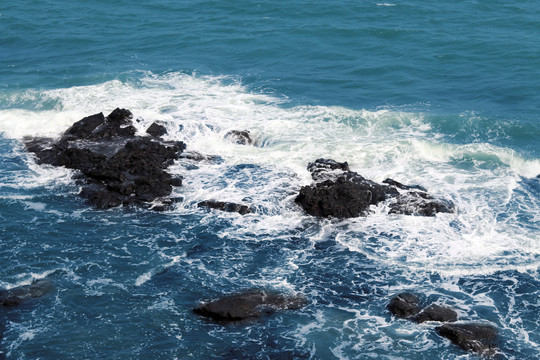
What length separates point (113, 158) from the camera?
32219mm

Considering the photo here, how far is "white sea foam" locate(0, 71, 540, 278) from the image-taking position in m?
27.7

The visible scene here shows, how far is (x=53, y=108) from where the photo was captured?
40781 millimetres

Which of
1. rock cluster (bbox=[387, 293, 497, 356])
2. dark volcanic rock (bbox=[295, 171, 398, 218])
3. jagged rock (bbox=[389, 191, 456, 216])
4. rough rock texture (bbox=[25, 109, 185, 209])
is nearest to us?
rock cluster (bbox=[387, 293, 497, 356])

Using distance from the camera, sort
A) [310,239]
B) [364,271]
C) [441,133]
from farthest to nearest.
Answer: [441,133], [310,239], [364,271]

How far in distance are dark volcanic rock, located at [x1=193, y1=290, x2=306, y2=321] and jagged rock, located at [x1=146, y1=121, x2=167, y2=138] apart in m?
14.0

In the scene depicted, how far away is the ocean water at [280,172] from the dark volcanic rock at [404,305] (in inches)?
18.7

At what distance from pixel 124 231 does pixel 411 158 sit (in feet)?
47.6

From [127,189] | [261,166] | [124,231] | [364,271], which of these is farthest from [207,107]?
[364,271]

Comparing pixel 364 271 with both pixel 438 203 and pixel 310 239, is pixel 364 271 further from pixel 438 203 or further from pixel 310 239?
pixel 438 203

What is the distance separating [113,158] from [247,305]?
11.7m

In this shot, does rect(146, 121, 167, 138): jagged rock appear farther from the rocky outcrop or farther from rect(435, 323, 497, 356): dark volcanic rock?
rect(435, 323, 497, 356): dark volcanic rock

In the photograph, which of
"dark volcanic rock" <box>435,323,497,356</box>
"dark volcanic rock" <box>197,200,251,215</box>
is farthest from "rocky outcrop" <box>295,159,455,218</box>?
"dark volcanic rock" <box>435,323,497,356</box>

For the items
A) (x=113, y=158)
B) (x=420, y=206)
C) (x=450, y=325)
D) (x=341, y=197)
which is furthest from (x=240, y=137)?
(x=450, y=325)

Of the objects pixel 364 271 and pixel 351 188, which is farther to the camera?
pixel 351 188
